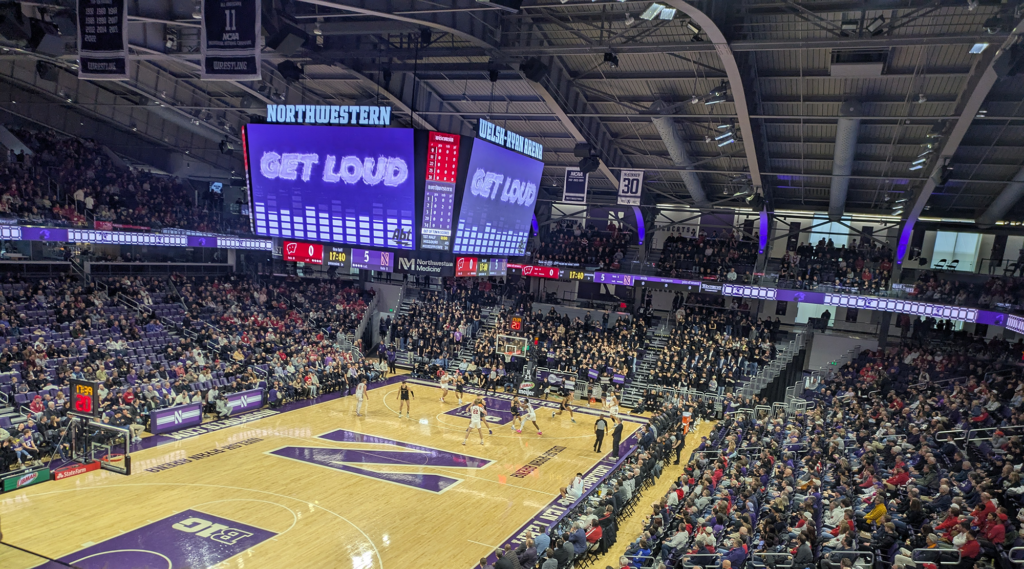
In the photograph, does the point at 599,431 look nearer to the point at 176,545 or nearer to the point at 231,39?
the point at 176,545

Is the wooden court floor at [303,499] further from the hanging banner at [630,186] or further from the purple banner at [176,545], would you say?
the hanging banner at [630,186]

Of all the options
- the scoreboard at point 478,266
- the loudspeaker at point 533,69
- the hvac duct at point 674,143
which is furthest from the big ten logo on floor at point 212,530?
the hvac duct at point 674,143

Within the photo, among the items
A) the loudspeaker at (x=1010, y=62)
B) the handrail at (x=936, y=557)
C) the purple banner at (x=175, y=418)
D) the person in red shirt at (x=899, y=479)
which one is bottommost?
the purple banner at (x=175, y=418)

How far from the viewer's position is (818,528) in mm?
14492

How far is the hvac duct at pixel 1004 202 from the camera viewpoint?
1149 inches

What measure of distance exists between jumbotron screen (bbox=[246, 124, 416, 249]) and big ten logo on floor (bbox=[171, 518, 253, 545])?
1089 cm

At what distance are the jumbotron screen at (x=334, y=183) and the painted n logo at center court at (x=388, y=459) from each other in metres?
6.94

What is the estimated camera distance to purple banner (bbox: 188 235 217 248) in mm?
35031

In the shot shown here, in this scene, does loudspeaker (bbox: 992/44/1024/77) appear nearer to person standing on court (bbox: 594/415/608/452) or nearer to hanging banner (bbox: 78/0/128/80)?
person standing on court (bbox: 594/415/608/452)

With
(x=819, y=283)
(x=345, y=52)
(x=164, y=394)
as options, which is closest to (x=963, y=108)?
(x=819, y=283)

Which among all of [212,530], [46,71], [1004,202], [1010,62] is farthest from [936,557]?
[46,71]

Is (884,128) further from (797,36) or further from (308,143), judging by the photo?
(308,143)

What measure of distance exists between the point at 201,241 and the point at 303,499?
22.3 m

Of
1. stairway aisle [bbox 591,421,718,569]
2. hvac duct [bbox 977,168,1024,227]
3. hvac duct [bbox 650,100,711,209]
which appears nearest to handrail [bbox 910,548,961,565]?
stairway aisle [bbox 591,421,718,569]
